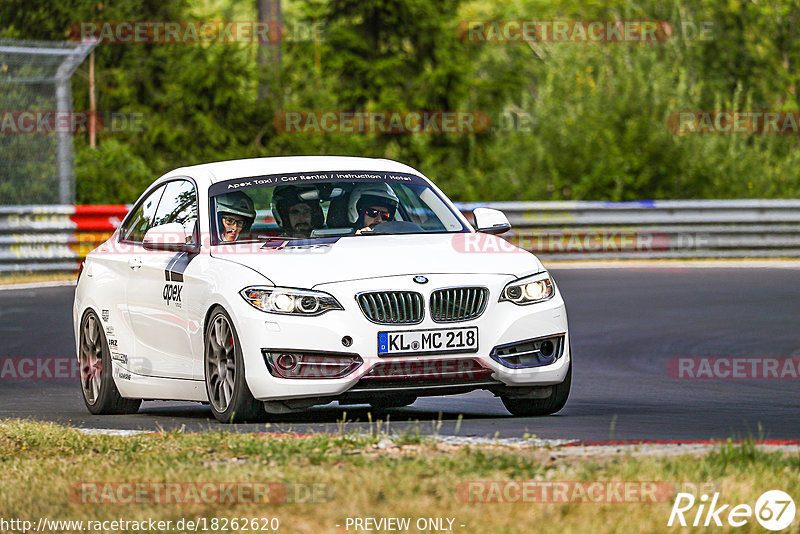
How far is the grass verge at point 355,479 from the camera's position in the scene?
Answer: 584 centimetres

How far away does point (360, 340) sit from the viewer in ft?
29.4

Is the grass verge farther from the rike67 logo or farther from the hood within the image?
the hood

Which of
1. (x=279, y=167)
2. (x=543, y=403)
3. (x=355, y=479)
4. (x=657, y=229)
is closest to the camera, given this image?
(x=355, y=479)

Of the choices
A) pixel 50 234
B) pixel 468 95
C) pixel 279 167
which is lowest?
pixel 468 95

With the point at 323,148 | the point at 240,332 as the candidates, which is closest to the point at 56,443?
the point at 240,332

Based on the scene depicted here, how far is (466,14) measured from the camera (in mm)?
61469

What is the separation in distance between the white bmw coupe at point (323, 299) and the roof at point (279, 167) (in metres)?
0.02

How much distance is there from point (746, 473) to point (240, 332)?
11.3 ft

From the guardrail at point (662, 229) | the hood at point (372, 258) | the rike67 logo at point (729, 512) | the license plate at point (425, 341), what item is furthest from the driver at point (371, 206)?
the guardrail at point (662, 229)

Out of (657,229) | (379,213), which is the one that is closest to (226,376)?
(379,213)

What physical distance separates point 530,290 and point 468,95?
34693mm

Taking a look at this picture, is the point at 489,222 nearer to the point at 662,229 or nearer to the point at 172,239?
the point at 172,239

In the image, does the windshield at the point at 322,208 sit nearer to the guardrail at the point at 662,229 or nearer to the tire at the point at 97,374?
the tire at the point at 97,374

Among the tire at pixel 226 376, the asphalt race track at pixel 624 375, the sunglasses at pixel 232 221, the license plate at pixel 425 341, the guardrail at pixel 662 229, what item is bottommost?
the guardrail at pixel 662 229
